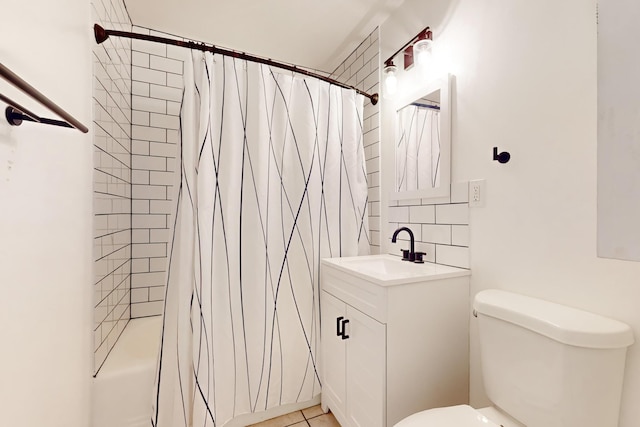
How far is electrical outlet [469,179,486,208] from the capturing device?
1244 millimetres

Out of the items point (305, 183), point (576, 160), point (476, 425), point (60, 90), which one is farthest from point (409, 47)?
point (476, 425)

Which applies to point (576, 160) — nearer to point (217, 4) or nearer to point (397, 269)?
point (397, 269)

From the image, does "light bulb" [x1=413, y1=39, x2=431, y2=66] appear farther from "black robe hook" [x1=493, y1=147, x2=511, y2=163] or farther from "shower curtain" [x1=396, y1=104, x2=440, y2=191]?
"black robe hook" [x1=493, y1=147, x2=511, y2=163]

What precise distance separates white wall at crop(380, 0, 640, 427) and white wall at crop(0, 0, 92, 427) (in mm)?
1644

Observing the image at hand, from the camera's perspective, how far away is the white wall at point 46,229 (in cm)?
73

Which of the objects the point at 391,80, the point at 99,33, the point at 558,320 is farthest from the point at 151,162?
the point at 558,320

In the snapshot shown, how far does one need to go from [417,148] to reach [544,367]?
1.18 meters

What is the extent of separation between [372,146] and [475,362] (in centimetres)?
147

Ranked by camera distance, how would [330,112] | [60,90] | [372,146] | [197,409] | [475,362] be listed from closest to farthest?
[60,90]
[475,362]
[197,409]
[330,112]
[372,146]

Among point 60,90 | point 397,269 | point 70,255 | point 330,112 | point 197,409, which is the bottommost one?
point 197,409

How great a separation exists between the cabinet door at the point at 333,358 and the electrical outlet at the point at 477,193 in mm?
826

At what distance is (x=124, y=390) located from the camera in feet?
4.43

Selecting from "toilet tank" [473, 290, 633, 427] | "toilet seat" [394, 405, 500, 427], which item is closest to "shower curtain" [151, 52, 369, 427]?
"toilet seat" [394, 405, 500, 427]

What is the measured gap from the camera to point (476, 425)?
2.89 ft
